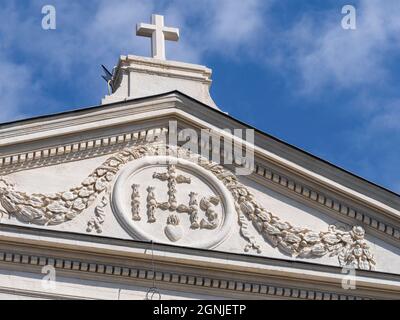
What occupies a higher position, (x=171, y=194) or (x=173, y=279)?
(x=171, y=194)

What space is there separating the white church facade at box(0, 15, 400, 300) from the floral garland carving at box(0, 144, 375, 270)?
2 centimetres

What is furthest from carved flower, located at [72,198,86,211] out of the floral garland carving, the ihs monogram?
the ihs monogram

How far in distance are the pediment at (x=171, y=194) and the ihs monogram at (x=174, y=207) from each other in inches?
0.6

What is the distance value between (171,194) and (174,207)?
217 mm

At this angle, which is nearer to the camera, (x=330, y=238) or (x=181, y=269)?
(x=181, y=269)

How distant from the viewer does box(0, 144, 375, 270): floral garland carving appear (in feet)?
86.8

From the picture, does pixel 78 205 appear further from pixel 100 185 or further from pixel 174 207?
pixel 174 207

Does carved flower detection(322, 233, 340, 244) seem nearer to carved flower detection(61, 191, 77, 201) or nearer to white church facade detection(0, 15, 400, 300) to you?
white church facade detection(0, 15, 400, 300)

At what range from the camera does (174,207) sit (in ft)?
87.8

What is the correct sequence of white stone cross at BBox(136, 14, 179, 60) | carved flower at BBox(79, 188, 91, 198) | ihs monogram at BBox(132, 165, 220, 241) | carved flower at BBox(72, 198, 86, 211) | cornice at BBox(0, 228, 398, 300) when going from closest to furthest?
cornice at BBox(0, 228, 398, 300), carved flower at BBox(72, 198, 86, 211), carved flower at BBox(79, 188, 91, 198), ihs monogram at BBox(132, 165, 220, 241), white stone cross at BBox(136, 14, 179, 60)

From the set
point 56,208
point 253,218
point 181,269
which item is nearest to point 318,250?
point 253,218
